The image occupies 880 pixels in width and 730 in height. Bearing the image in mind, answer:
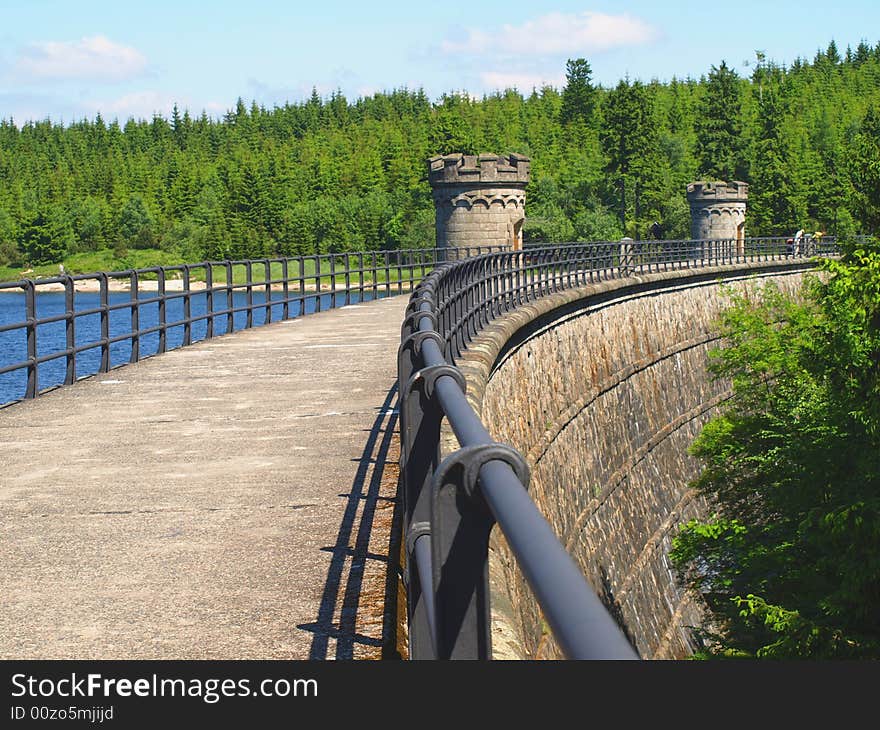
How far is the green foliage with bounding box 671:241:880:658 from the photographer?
16.0 metres

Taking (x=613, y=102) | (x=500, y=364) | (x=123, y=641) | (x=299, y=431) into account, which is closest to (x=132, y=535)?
(x=123, y=641)

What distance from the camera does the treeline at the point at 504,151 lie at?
9600cm

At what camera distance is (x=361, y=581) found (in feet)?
16.7

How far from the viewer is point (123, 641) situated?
4.47m

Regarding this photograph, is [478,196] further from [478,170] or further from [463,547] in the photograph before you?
[463,547]

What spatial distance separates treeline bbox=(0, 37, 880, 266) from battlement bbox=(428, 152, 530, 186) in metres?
9.41

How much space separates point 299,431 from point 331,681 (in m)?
6.88

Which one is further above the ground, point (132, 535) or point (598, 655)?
point (598, 655)

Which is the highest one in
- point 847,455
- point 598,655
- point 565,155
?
point 565,155

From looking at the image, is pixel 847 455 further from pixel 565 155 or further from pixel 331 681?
pixel 565 155

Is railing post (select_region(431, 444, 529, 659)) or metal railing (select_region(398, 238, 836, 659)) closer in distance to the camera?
metal railing (select_region(398, 238, 836, 659))

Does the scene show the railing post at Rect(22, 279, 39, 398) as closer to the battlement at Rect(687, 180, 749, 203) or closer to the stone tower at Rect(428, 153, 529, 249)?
the stone tower at Rect(428, 153, 529, 249)

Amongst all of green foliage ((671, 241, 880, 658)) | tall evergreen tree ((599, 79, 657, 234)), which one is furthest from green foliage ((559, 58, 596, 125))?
green foliage ((671, 241, 880, 658))

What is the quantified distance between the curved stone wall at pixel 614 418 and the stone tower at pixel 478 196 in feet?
16.9
